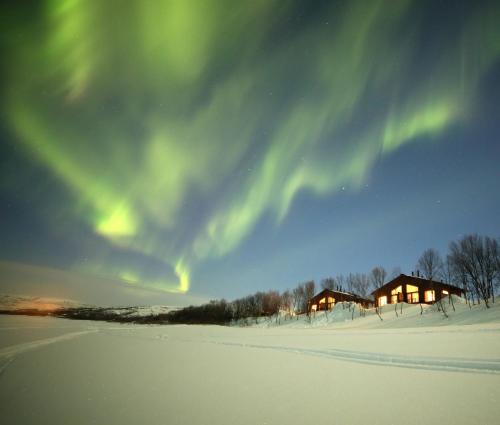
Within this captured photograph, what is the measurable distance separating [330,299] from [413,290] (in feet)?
79.7

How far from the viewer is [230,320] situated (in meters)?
116

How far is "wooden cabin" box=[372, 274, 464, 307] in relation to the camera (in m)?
65.8

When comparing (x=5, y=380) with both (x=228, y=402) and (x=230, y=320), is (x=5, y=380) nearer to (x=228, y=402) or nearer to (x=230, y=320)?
(x=228, y=402)

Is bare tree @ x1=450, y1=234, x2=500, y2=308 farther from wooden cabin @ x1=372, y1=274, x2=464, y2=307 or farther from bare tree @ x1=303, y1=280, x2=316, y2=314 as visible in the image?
bare tree @ x1=303, y1=280, x2=316, y2=314

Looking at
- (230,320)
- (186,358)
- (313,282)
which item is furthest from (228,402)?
(230,320)

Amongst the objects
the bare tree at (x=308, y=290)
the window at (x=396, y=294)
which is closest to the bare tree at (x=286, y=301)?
the bare tree at (x=308, y=290)

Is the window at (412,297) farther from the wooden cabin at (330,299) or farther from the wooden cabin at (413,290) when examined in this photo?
the wooden cabin at (330,299)

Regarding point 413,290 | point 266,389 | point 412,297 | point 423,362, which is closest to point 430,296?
point 413,290

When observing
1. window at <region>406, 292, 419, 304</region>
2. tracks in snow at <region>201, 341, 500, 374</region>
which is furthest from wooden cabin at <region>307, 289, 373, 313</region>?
tracks in snow at <region>201, 341, 500, 374</region>

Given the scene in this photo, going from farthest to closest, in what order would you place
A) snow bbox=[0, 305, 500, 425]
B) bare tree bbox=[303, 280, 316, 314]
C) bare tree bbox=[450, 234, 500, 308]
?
bare tree bbox=[303, 280, 316, 314] → bare tree bbox=[450, 234, 500, 308] → snow bbox=[0, 305, 500, 425]

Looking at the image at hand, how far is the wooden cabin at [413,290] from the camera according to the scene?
216 ft

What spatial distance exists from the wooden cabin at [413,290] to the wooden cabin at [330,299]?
10.1 m

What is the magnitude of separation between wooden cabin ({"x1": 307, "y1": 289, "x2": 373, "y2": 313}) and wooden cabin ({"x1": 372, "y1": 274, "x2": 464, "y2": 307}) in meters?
10.1

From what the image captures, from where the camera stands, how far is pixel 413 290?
69750mm
